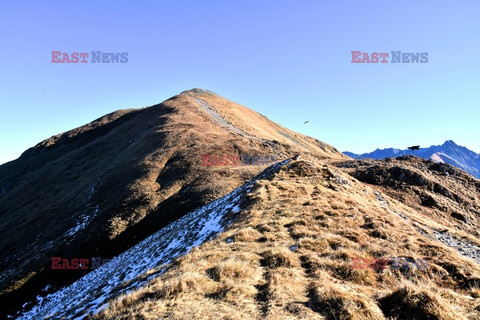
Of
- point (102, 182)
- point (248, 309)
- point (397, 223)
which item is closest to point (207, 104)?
point (102, 182)

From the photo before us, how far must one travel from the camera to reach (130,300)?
27.3ft

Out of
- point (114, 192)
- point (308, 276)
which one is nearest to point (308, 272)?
point (308, 276)

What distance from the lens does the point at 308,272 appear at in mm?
9758

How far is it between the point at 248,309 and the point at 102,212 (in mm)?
36839

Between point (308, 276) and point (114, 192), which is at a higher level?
point (114, 192)

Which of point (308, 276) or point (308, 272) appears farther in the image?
point (308, 272)

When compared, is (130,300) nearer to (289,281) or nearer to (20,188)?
(289,281)

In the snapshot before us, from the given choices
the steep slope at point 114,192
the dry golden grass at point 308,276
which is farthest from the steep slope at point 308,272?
the steep slope at point 114,192

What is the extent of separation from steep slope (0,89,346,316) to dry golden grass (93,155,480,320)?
1984cm

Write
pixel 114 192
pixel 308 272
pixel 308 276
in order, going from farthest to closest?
pixel 114 192, pixel 308 272, pixel 308 276

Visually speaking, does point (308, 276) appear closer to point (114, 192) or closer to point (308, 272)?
point (308, 272)

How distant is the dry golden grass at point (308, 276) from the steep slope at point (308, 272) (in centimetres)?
3

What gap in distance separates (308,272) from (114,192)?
132 ft

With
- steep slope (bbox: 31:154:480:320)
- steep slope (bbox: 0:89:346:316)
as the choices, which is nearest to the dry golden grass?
steep slope (bbox: 31:154:480:320)
